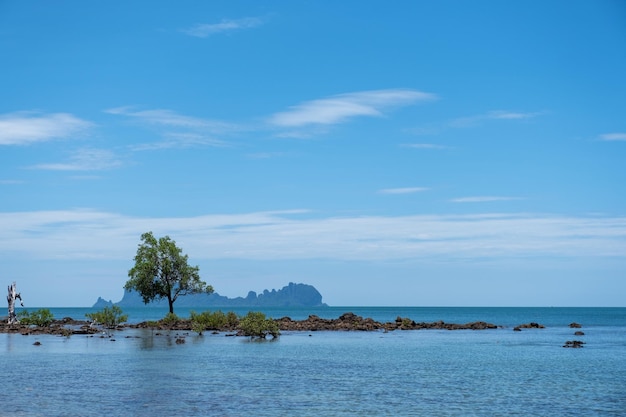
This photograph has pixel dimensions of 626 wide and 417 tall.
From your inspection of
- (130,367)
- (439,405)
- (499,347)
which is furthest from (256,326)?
(439,405)

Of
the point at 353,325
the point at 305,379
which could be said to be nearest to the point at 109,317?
the point at 353,325

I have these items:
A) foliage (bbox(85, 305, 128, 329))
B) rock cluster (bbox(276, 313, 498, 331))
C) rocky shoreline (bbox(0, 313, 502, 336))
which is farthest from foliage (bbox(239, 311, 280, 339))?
foliage (bbox(85, 305, 128, 329))

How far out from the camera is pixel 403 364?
5166cm

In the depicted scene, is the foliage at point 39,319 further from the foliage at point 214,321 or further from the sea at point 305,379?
the sea at point 305,379

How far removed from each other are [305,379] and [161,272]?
6306cm

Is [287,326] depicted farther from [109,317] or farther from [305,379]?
[305,379]

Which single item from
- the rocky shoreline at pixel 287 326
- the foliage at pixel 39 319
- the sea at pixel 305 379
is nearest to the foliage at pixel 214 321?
the rocky shoreline at pixel 287 326

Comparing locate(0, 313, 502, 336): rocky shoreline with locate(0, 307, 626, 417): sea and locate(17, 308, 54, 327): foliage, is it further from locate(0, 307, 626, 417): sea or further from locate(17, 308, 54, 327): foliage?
locate(0, 307, 626, 417): sea

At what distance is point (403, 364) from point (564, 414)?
20.3m

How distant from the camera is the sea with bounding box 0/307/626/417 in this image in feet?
107

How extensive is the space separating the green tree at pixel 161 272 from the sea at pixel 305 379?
30425mm

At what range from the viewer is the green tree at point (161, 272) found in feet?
332

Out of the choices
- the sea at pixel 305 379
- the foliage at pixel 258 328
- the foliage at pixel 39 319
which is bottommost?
the sea at pixel 305 379

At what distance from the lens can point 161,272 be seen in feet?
334
